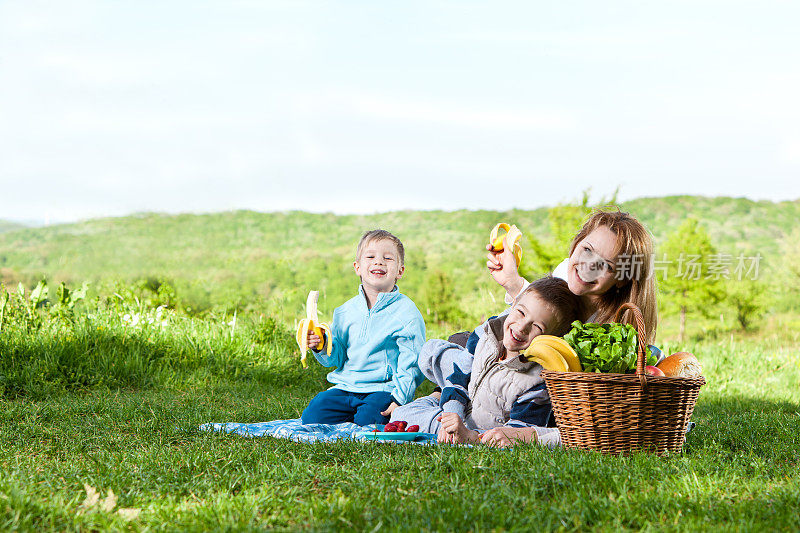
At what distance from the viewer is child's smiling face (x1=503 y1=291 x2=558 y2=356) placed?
3.89 metres

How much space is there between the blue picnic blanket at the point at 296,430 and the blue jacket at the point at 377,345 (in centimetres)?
37

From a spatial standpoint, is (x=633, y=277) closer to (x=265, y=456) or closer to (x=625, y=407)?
(x=625, y=407)

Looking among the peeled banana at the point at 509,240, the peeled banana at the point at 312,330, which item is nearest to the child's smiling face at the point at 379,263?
the peeled banana at the point at 312,330

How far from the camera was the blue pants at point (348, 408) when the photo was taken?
4.93m

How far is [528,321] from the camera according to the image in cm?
388

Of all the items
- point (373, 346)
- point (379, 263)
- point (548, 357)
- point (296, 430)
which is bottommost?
point (296, 430)

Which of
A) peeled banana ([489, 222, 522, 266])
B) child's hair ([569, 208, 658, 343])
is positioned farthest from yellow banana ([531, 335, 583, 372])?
peeled banana ([489, 222, 522, 266])

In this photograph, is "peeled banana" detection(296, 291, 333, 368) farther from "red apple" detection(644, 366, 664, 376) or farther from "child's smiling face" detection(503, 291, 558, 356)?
"red apple" detection(644, 366, 664, 376)

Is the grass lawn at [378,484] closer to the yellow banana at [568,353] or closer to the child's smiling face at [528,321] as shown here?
the yellow banana at [568,353]

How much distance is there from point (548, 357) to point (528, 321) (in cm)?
52

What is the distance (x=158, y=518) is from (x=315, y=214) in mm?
23702

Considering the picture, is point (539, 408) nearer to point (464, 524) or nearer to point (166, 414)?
point (464, 524)

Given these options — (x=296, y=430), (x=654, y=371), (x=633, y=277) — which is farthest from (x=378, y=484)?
(x=633, y=277)

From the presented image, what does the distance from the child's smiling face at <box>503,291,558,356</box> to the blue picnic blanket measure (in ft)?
2.58
